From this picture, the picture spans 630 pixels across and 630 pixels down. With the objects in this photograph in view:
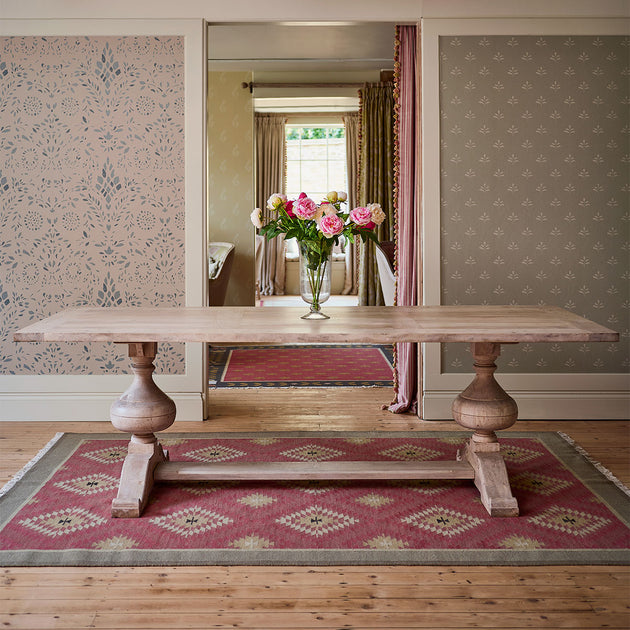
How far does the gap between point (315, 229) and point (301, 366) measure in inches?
104

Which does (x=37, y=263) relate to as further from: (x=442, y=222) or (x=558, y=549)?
(x=558, y=549)

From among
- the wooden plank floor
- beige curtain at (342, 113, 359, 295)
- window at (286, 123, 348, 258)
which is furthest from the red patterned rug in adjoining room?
window at (286, 123, 348, 258)

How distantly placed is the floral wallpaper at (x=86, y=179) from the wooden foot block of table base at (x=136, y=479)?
1.25m

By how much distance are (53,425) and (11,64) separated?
6.34 ft

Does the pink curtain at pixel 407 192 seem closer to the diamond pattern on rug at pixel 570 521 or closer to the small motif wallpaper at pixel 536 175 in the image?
the small motif wallpaper at pixel 536 175

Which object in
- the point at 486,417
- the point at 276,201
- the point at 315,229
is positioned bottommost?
the point at 486,417

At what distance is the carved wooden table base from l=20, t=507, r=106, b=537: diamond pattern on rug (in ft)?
0.45

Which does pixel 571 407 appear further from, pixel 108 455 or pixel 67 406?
pixel 67 406

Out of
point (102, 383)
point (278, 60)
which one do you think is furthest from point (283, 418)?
point (278, 60)

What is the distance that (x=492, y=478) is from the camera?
2508mm

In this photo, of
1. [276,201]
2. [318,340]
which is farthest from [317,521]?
[276,201]

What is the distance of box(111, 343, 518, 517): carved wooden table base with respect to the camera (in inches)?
99.3

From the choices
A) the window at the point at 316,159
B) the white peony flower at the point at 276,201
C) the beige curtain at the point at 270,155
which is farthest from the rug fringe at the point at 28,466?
the window at the point at 316,159

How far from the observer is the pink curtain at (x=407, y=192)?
376 centimetres
